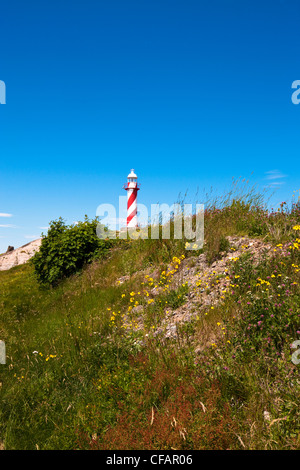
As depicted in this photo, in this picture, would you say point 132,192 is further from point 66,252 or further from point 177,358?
point 177,358

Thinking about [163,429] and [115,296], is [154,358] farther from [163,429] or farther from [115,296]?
[115,296]

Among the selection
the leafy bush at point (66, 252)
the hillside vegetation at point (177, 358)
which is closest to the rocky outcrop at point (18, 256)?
the leafy bush at point (66, 252)

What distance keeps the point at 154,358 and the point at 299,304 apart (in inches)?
87.0

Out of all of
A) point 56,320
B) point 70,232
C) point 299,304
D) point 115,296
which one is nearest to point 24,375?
point 56,320

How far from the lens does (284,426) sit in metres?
3.18

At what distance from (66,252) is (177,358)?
8.46 metres

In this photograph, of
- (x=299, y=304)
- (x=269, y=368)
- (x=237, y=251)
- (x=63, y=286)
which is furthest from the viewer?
(x=63, y=286)

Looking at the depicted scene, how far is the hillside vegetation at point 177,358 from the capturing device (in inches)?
133

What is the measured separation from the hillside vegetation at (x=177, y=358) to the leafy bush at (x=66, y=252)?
331cm

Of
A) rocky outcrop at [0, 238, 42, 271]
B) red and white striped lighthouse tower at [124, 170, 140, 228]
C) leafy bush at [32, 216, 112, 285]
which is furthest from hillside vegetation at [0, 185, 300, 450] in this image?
red and white striped lighthouse tower at [124, 170, 140, 228]

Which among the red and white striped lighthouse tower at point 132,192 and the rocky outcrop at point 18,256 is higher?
the red and white striped lighthouse tower at point 132,192

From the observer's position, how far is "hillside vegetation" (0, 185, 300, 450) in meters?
3.38

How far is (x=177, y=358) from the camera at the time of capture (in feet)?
15.4

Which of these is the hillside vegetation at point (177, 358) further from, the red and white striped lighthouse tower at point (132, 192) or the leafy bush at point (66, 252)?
the red and white striped lighthouse tower at point (132, 192)
